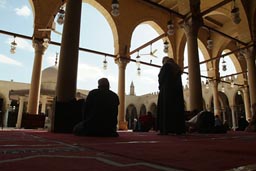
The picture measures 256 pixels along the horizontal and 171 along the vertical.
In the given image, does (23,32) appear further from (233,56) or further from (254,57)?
(233,56)

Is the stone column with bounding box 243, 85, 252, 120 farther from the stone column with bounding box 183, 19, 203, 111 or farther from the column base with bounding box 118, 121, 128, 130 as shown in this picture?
the stone column with bounding box 183, 19, 203, 111

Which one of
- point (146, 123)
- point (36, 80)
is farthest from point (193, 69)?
point (36, 80)

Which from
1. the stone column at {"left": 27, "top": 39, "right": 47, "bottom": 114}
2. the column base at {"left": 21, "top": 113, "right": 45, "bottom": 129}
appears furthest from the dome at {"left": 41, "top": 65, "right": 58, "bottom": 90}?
the column base at {"left": 21, "top": 113, "right": 45, "bottom": 129}

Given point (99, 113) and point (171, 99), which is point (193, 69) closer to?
point (171, 99)

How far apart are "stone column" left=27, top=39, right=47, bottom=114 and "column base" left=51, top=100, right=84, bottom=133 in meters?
5.04

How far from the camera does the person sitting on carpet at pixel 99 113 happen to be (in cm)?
393

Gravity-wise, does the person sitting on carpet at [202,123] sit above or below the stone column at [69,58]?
below

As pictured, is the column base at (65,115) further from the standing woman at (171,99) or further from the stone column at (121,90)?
the stone column at (121,90)

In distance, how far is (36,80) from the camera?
997 centimetres

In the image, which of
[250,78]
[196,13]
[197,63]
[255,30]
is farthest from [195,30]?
[255,30]

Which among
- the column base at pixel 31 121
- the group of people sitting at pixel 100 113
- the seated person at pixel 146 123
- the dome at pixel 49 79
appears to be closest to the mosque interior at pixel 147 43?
the column base at pixel 31 121

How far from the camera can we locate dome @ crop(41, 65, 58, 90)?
71.8 ft

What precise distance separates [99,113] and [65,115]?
1.59 metres

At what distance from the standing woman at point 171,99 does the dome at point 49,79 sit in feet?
61.1
